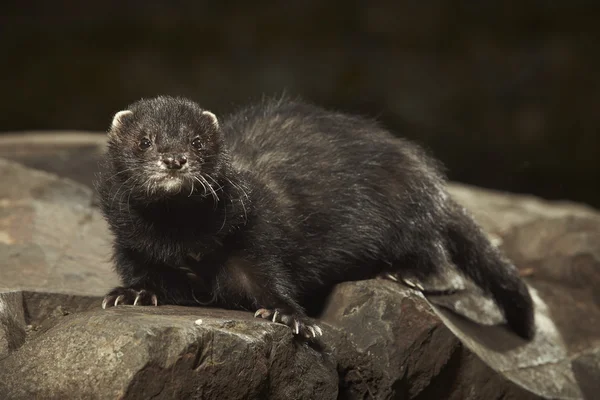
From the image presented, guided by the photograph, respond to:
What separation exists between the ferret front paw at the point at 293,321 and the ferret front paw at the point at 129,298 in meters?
0.72

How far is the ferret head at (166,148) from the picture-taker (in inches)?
238

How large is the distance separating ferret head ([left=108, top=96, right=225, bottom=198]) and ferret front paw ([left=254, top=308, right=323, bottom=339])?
0.85m

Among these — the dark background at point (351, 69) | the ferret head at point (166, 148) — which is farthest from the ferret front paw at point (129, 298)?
the dark background at point (351, 69)

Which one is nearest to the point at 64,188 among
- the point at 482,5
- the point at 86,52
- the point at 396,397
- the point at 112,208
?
the point at 112,208

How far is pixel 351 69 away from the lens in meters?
15.3

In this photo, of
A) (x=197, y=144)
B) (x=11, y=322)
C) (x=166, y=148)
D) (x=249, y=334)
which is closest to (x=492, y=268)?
(x=197, y=144)

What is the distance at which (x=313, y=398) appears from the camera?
5.88m

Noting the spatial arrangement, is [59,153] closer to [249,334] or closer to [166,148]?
[166,148]

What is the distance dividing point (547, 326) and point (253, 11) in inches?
329

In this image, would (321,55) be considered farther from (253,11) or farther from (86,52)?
(86,52)

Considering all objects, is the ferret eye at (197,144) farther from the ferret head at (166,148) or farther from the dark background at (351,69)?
the dark background at (351,69)

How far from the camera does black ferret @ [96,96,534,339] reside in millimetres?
6293

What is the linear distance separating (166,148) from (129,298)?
1006 mm

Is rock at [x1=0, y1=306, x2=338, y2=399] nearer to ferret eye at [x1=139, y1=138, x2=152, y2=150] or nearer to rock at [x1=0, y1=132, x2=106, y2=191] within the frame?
ferret eye at [x1=139, y1=138, x2=152, y2=150]
